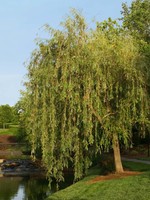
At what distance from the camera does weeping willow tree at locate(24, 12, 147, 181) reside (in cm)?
1689

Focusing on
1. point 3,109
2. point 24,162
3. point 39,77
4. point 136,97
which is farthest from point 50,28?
point 3,109

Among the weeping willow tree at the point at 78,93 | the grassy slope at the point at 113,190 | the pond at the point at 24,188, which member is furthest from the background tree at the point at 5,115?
the weeping willow tree at the point at 78,93

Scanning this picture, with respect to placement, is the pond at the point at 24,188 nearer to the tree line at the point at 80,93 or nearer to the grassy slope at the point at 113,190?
the grassy slope at the point at 113,190

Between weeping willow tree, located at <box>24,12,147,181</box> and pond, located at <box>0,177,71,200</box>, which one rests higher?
weeping willow tree, located at <box>24,12,147,181</box>

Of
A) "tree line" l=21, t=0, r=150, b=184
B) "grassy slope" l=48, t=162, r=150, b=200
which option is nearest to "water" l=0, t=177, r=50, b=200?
"grassy slope" l=48, t=162, r=150, b=200

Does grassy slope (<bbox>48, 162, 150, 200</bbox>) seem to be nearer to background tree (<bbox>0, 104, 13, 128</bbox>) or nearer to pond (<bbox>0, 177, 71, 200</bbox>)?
pond (<bbox>0, 177, 71, 200</bbox>)

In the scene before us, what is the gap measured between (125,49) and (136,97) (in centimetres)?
261

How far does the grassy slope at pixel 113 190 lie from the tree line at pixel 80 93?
37.6 inches

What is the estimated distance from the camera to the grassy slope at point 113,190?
15.3 metres

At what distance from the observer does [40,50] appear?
17.8m

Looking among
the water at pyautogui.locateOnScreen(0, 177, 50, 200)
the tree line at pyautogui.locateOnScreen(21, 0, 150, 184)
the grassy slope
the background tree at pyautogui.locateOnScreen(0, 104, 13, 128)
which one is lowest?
the water at pyautogui.locateOnScreen(0, 177, 50, 200)

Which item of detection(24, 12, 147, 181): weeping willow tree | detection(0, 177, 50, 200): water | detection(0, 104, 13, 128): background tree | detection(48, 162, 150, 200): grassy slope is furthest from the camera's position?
detection(0, 104, 13, 128): background tree

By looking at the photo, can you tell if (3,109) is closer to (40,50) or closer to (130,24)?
(130,24)

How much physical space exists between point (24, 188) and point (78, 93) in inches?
487
